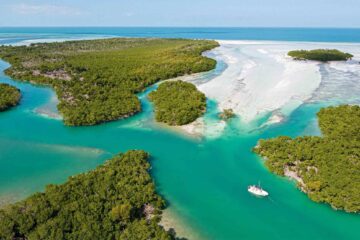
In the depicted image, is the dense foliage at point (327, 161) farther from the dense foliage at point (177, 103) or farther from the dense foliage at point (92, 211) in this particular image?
the dense foliage at point (92, 211)

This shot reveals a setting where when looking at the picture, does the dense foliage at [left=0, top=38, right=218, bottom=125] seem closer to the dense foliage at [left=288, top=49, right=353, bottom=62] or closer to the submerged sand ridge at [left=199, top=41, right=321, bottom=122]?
the submerged sand ridge at [left=199, top=41, right=321, bottom=122]

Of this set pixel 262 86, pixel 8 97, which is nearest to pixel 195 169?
pixel 262 86

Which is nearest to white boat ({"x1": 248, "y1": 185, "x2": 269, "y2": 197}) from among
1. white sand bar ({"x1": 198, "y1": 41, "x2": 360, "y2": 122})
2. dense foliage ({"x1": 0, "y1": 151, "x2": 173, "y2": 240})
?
dense foliage ({"x1": 0, "y1": 151, "x2": 173, "y2": 240})

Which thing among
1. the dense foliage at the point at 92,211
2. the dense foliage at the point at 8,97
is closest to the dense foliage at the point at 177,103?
the dense foliage at the point at 92,211

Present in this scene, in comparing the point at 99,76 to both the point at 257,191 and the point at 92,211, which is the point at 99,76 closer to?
the point at 92,211

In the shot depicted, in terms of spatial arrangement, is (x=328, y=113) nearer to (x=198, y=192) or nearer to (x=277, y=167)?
(x=277, y=167)

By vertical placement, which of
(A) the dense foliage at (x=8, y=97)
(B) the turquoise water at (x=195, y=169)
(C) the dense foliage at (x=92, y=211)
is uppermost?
(A) the dense foliage at (x=8, y=97)
